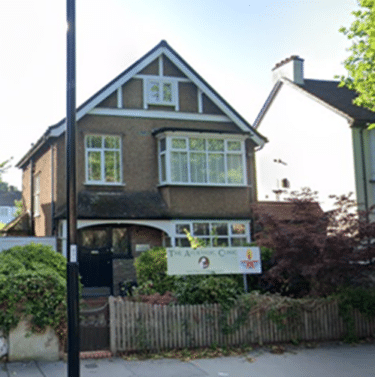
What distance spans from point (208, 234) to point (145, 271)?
13.6 feet

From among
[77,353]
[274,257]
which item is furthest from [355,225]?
[77,353]

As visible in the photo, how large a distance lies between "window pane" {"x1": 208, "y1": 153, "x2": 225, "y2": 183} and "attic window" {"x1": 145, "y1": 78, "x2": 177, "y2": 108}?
2.47 metres

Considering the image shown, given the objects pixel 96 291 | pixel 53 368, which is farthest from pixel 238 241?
pixel 53 368

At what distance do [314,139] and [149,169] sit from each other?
9001 mm

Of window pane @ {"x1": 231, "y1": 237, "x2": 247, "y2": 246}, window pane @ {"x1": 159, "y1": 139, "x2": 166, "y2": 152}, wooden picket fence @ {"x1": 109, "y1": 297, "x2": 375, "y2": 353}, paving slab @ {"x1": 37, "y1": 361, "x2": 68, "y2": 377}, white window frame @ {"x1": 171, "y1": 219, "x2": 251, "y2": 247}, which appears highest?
window pane @ {"x1": 159, "y1": 139, "x2": 166, "y2": 152}

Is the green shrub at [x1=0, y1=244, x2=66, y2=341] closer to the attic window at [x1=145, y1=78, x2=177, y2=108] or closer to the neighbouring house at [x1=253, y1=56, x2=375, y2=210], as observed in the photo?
the attic window at [x1=145, y1=78, x2=177, y2=108]

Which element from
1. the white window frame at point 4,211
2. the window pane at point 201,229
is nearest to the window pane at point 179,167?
the window pane at point 201,229

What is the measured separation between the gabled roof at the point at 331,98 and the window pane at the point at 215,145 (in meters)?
6.32

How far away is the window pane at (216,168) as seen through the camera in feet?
66.2

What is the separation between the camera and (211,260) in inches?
490

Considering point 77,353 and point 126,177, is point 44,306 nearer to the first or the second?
point 77,353

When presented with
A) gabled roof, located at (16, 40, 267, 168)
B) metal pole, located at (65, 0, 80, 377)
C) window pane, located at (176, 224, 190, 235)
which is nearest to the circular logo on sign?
metal pole, located at (65, 0, 80, 377)

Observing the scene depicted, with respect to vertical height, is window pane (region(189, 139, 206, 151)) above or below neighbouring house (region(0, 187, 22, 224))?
below

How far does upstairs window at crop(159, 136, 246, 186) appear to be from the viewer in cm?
1959
